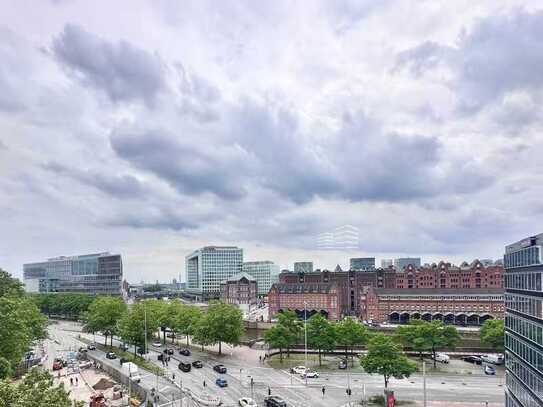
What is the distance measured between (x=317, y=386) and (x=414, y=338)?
955 inches

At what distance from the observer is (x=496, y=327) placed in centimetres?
9050

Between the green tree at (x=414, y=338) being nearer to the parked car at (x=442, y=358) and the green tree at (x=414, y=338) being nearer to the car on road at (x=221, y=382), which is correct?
the parked car at (x=442, y=358)

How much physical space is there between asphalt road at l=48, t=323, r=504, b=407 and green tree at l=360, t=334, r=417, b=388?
11.4ft

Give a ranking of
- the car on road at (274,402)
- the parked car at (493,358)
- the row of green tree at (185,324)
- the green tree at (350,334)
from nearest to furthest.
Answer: the car on road at (274,402), the parked car at (493,358), the green tree at (350,334), the row of green tree at (185,324)

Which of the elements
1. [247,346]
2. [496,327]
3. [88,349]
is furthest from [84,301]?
[496,327]

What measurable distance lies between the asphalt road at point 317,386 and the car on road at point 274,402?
6.88ft

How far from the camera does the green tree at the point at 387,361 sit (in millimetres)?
61031

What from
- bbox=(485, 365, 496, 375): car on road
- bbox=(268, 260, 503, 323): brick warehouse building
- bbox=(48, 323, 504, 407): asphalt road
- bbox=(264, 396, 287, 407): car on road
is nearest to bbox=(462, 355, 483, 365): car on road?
bbox=(485, 365, 496, 375): car on road

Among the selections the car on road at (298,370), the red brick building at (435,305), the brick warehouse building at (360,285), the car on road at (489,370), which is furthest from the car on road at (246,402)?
the brick warehouse building at (360,285)

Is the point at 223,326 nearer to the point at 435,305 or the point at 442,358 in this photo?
the point at 442,358

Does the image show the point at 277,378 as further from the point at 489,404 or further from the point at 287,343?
the point at 489,404

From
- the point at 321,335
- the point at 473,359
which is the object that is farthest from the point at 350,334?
the point at 473,359

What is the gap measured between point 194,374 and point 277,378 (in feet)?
46.3

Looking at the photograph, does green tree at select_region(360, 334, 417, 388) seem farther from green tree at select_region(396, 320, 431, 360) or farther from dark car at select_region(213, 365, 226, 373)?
dark car at select_region(213, 365, 226, 373)
